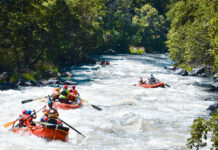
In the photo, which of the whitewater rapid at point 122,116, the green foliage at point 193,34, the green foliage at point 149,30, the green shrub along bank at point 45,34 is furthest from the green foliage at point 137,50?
the whitewater rapid at point 122,116

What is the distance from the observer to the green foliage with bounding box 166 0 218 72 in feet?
68.1

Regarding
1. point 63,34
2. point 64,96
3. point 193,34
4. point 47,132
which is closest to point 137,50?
point 63,34

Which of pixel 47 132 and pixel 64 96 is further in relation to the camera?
pixel 64 96

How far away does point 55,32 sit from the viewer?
2728 cm

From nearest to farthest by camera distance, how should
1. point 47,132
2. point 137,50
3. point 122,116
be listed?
point 47,132 → point 122,116 → point 137,50

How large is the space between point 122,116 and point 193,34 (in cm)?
1149

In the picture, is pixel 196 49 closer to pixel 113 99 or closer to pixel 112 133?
pixel 113 99

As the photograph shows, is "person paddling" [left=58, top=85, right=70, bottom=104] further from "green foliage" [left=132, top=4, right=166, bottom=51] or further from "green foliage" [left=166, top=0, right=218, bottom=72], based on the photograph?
"green foliage" [left=132, top=4, right=166, bottom=51]

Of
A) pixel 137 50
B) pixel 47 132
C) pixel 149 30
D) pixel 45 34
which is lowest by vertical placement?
pixel 47 132

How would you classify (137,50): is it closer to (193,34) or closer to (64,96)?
(193,34)

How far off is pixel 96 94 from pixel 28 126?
9277 mm

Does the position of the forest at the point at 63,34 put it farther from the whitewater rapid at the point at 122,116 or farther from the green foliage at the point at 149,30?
the green foliage at the point at 149,30

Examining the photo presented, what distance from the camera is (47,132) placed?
9562mm

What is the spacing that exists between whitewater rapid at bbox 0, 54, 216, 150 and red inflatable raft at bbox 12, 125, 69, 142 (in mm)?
181
